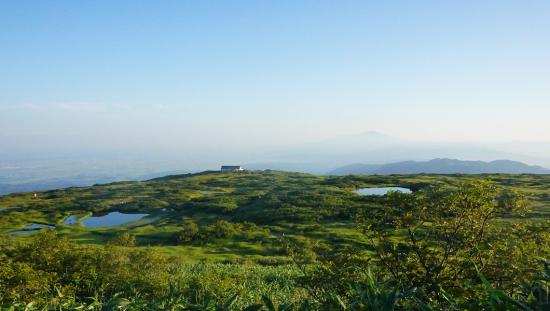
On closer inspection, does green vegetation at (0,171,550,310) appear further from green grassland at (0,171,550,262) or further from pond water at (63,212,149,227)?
pond water at (63,212,149,227)

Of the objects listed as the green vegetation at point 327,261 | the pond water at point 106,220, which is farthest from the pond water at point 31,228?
the pond water at point 106,220

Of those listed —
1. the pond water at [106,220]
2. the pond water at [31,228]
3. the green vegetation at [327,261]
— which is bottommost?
the pond water at [106,220]

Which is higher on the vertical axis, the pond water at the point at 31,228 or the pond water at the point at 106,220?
the pond water at the point at 31,228

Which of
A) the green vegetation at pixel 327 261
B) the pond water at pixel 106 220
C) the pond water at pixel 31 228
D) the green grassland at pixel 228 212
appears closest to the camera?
the green vegetation at pixel 327 261

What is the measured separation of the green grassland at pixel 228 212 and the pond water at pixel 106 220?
3.06 m

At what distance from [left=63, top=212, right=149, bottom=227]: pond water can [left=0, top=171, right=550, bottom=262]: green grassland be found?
306cm

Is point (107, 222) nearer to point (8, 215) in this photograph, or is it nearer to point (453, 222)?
point (8, 215)

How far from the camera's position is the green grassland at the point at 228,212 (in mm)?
73812

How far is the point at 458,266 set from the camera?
15.1 metres

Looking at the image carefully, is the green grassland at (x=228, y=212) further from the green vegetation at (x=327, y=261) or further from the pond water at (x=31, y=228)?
the pond water at (x=31, y=228)

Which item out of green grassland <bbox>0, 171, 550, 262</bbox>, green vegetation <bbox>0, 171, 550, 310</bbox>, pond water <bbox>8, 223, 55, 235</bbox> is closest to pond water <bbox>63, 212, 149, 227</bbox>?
green grassland <bbox>0, 171, 550, 262</bbox>

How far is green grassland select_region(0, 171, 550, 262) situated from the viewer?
73812mm

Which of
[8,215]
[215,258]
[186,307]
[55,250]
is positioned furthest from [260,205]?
[186,307]

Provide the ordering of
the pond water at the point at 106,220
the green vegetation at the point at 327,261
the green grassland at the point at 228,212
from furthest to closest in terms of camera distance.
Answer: the pond water at the point at 106,220 → the green grassland at the point at 228,212 → the green vegetation at the point at 327,261
